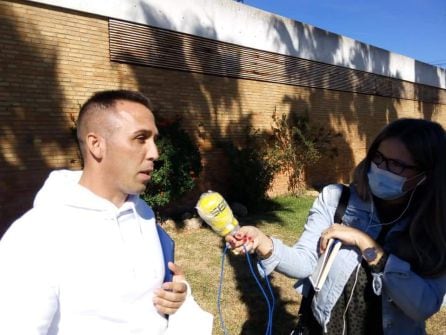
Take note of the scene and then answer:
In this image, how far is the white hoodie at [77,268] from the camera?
1295mm

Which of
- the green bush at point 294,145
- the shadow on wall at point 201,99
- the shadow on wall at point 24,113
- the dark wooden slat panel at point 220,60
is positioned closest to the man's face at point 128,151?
the shadow on wall at point 24,113

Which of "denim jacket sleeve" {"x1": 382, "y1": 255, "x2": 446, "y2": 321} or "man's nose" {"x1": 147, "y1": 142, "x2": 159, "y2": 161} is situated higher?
"man's nose" {"x1": 147, "y1": 142, "x2": 159, "y2": 161}

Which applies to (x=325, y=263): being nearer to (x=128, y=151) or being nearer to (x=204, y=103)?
A: (x=128, y=151)

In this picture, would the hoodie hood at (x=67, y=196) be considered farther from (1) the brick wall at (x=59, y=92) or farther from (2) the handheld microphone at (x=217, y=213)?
(1) the brick wall at (x=59, y=92)

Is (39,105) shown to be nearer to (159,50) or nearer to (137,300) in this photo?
(159,50)

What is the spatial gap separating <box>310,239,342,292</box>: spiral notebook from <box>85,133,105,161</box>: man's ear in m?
1.12

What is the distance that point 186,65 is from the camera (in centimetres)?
884

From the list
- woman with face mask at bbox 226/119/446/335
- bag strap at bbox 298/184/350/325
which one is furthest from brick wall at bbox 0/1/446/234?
bag strap at bbox 298/184/350/325

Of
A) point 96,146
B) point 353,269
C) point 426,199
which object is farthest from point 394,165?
point 96,146

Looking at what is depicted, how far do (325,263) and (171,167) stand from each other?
19.5 ft

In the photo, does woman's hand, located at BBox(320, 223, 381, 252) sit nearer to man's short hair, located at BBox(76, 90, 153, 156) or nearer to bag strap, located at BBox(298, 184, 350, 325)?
bag strap, located at BBox(298, 184, 350, 325)

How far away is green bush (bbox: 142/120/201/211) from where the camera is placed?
24.5 ft

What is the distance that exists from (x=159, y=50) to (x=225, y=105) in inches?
88.7

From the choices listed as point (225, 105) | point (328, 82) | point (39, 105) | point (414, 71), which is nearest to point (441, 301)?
point (39, 105)
